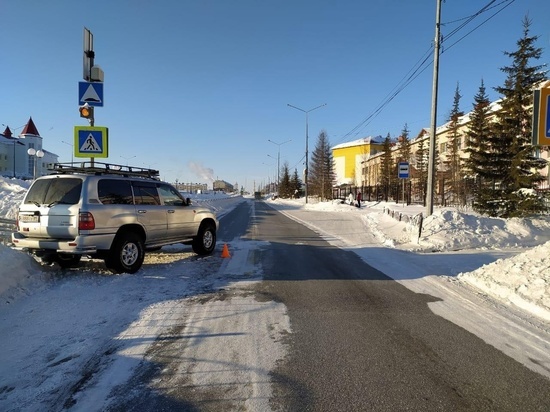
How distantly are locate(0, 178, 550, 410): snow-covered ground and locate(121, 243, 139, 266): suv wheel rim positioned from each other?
33cm

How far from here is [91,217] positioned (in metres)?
7.04

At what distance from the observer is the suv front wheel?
743 cm

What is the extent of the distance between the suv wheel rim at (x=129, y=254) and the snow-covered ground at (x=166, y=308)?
13.0 inches

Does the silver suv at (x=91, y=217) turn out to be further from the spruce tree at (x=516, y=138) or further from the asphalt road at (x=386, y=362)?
the spruce tree at (x=516, y=138)

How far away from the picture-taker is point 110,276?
292 inches

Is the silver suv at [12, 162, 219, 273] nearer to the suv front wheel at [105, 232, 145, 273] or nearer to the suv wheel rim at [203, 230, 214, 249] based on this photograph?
the suv front wheel at [105, 232, 145, 273]

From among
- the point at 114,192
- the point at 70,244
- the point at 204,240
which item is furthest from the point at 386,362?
the point at 204,240

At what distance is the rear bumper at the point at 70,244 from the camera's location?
6.92 meters

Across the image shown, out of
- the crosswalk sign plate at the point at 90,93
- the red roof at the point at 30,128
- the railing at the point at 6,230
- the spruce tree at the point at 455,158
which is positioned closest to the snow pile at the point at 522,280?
the crosswalk sign plate at the point at 90,93

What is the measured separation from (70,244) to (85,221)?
470 mm

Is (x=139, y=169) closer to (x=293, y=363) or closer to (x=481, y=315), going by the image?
(x=293, y=363)

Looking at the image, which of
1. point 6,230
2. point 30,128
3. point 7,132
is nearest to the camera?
point 6,230

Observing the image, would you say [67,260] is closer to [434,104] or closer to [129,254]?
[129,254]

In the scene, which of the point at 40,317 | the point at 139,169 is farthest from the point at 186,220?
the point at 40,317
